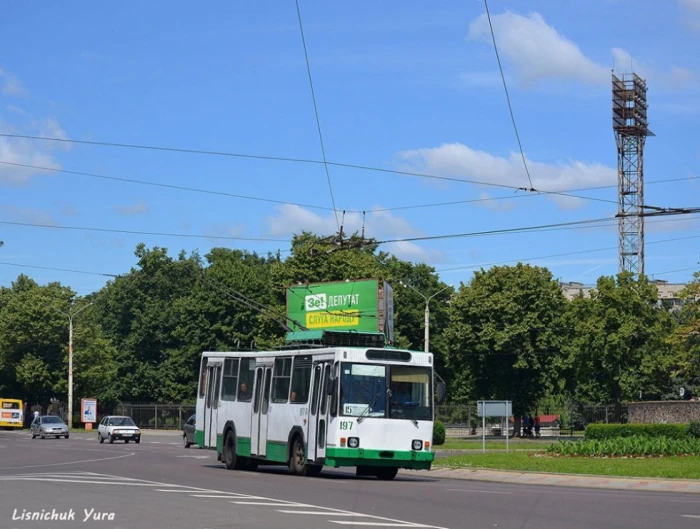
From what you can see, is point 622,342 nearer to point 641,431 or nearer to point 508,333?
point 508,333

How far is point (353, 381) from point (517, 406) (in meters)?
51.8

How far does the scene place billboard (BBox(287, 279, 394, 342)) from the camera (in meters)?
60.4

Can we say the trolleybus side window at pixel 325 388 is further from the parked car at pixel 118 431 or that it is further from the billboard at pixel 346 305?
the billboard at pixel 346 305

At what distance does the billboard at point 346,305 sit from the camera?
6038 centimetres

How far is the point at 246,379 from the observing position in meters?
30.0

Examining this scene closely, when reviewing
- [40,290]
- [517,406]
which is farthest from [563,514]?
[40,290]

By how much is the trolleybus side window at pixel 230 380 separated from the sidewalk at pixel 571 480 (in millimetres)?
5544

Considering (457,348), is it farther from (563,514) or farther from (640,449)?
(563,514)

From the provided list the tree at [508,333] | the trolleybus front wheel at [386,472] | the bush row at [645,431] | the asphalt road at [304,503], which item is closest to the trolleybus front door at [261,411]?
the asphalt road at [304,503]

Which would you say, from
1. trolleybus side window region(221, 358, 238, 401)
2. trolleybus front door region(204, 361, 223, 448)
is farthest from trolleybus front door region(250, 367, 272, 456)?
trolleybus front door region(204, 361, 223, 448)

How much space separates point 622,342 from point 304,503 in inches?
2301

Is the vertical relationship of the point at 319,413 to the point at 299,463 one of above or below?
above

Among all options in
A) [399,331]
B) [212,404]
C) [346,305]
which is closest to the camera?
[212,404]

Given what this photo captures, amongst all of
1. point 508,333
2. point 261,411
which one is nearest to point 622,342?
point 508,333
